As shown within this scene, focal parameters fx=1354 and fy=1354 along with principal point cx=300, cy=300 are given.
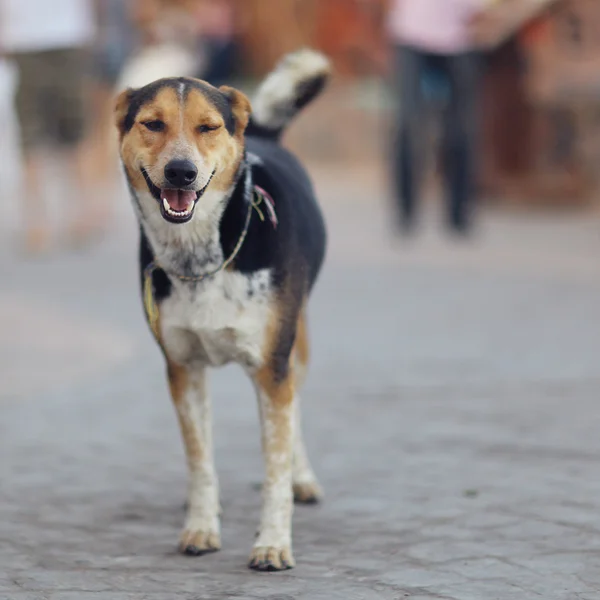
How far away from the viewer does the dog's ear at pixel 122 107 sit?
3609 mm

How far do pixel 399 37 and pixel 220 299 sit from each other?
20.2ft

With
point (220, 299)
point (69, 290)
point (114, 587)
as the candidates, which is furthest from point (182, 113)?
point (69, 290)

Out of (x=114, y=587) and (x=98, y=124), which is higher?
(x=98, y=124)

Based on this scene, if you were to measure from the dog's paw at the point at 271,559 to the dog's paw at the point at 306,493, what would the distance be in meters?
0.61

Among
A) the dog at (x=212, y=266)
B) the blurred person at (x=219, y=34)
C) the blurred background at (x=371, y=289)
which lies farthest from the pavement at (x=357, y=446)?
the blurred person at (x=219, y=34)

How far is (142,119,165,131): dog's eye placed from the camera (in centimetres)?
350

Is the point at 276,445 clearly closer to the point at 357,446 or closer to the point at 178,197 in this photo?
the point at 178,197

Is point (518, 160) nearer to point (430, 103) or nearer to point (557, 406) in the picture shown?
point (430, 103)

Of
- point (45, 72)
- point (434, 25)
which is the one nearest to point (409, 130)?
point (434, 25)

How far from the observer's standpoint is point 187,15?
16.6m

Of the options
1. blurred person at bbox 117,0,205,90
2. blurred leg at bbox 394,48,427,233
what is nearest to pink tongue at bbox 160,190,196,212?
blurred leg at bbox 394,48,427,233

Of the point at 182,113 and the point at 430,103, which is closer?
the point at 182,113

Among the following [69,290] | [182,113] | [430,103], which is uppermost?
[430,103]

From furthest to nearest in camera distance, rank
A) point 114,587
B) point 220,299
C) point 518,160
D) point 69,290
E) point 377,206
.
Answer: point 377,206, point 518,160, point 69,290, point 220,299, point 114,587
